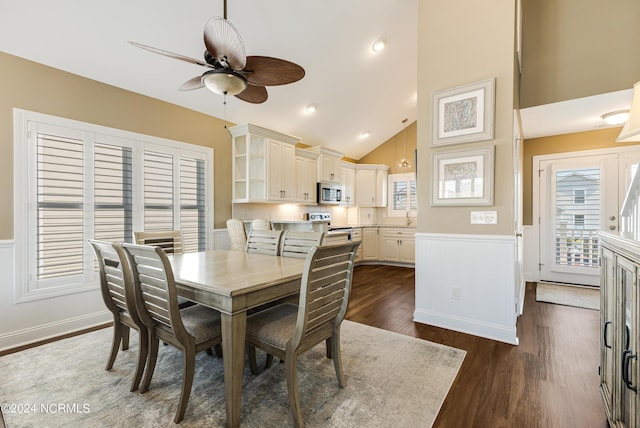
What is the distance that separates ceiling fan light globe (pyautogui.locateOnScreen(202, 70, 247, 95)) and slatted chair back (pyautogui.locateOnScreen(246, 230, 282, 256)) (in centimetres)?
134

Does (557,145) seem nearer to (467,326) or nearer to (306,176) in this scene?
(467,326)

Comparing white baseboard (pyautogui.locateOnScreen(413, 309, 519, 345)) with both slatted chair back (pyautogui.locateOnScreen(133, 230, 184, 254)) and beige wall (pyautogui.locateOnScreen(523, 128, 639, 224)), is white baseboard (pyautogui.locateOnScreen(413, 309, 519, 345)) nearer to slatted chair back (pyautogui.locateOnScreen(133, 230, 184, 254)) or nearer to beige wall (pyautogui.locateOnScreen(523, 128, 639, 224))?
slatted chair back (pyautogui.locateOnScreen(133, 230, 184, 254))

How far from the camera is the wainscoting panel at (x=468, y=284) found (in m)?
2.60

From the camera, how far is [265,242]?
2.88 meters

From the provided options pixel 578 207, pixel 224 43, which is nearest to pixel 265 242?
pixel 224 43

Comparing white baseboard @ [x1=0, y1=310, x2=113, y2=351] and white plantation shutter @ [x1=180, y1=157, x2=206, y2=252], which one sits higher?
white plantation shutter @ [x1=180, y1=157, x2=206, y2=252]

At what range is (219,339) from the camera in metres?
1.75

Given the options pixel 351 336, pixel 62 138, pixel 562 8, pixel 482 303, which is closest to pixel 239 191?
pixel 62 138

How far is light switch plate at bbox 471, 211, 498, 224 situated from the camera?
2.65 metres

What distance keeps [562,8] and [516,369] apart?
397cm

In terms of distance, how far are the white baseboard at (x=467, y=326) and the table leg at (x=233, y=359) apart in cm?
216

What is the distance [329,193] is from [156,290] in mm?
4423

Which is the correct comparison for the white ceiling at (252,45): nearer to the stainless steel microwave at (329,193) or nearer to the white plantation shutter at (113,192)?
the white plantation shutter at (113,192)

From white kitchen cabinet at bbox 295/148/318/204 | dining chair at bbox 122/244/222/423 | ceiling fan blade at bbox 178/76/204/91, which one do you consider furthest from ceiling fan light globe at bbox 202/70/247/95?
white kitchen cabinet at bbox 295/148/318/204
